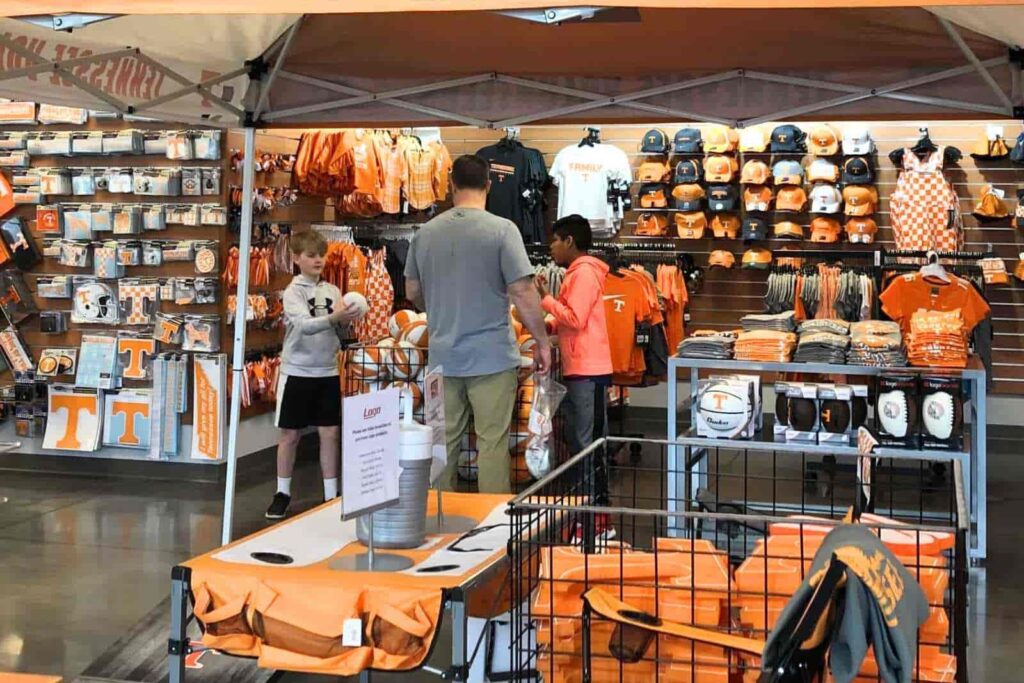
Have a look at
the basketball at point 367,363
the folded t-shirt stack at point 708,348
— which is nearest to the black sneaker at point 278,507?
the basketball at point 367,363

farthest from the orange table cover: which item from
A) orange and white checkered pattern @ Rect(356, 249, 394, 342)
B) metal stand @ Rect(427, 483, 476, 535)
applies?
orange and white checkered pattern @ Rect(356, 249, 394, 342)

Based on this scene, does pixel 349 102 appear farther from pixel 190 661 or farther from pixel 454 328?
pixel 190 661

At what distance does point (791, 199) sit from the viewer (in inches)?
371

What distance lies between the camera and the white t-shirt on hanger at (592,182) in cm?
955

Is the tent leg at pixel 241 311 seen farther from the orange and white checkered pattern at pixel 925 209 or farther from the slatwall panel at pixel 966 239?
the orange and white checkered pattern at pixel 925 209

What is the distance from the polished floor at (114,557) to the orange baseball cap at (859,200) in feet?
7.23

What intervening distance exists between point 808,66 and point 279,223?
4212 mm

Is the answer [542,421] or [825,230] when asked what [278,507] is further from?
[825,230]

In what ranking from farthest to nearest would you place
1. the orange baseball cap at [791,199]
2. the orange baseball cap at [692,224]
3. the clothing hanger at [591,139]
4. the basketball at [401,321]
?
1. the clothing hanger at [591,139]
2. the orange baseball cap at [692,224]
3. the orange baseball cap at [791,199]
4. the basketball at [401,321]

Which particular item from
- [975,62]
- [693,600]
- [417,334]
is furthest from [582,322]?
Answer: [693,600]

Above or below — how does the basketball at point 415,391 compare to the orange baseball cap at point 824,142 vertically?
below

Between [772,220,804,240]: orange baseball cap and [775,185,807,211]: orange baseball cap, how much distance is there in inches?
5.7

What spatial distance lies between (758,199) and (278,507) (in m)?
4.85

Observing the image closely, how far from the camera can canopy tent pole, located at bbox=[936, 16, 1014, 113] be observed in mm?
4973
